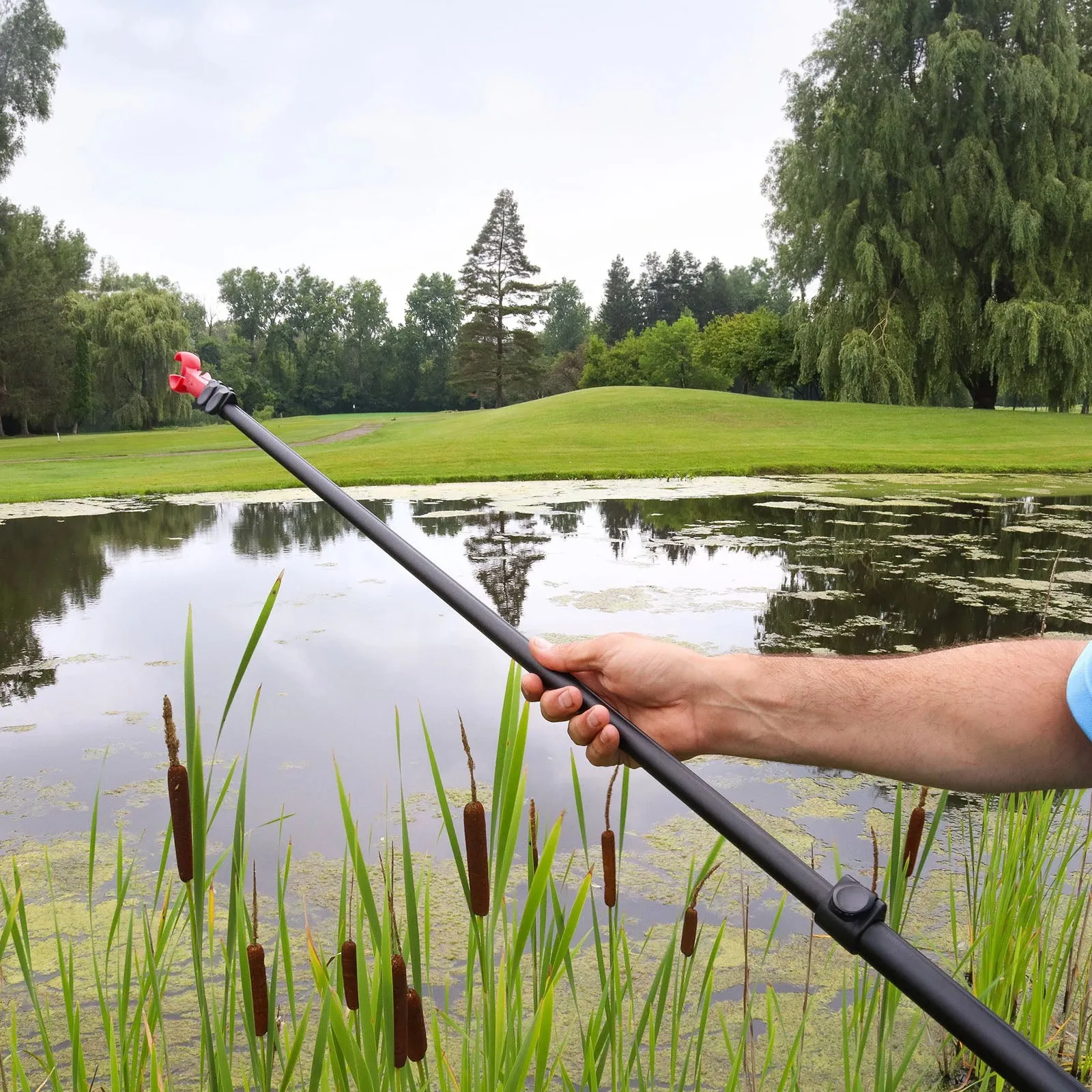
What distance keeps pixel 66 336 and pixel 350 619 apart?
34172 mm

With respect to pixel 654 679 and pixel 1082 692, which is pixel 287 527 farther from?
pixel 1082 692

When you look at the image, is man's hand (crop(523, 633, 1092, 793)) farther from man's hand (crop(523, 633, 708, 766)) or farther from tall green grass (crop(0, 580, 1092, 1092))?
tall green grass (crop(0, 580, 1092, 1092))

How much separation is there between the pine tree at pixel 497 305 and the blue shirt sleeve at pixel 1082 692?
60.7m

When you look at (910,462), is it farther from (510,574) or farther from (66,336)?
(66,336)

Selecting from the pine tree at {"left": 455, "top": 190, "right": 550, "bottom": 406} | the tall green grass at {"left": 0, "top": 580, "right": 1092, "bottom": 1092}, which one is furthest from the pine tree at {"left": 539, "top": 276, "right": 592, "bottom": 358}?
the tall green grass at {"left": 0, "top": 580, "right": 1092, "bottom": 1092}

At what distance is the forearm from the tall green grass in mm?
187

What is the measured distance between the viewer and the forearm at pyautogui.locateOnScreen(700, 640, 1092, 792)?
54.9 inches

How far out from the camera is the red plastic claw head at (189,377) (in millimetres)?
1310

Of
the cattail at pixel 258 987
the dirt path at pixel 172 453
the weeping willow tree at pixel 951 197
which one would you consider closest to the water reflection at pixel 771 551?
the cattail at pixel 258 987

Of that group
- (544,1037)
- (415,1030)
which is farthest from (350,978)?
(544,1037)

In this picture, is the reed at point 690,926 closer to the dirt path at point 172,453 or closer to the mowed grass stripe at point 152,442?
the dirt path at point 172,453

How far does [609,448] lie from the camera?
72.7 feet

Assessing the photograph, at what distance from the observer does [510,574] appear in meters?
8.10

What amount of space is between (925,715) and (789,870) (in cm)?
62
